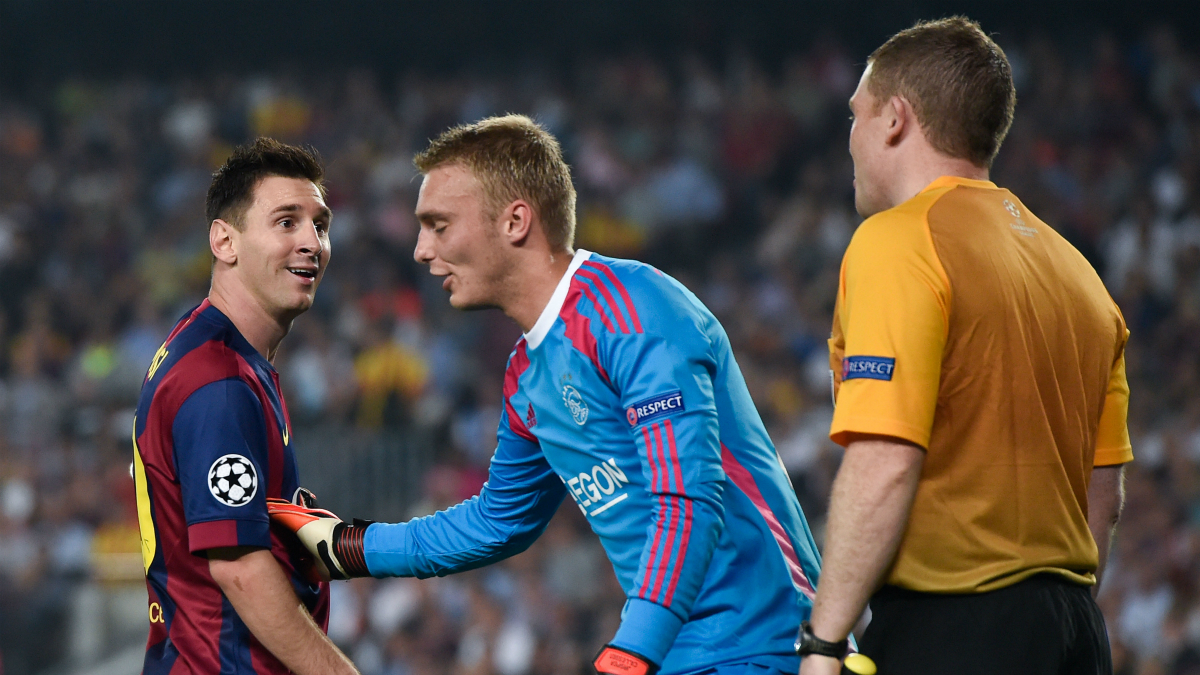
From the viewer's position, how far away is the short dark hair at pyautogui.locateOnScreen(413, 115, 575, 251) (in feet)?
9.64

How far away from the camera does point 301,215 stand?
3252 mm

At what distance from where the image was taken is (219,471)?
9.19ft

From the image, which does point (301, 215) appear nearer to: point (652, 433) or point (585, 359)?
point (585, 359)

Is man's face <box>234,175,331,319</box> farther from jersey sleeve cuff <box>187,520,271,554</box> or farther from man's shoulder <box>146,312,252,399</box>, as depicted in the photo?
jersey sleeve cuff <box>187,520,271,554</box>

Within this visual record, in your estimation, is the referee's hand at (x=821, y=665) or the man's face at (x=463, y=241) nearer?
the referee's hand at (x=821, y=665)

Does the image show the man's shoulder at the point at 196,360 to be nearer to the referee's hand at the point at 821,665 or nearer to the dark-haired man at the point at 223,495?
the dark-haired man at the point at 223,495

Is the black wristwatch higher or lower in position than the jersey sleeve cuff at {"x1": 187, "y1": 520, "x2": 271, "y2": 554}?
lower

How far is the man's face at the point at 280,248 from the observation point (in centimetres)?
319

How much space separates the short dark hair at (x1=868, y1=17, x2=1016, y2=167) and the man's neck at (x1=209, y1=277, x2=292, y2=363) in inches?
66.9

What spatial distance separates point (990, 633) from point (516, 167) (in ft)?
4.98

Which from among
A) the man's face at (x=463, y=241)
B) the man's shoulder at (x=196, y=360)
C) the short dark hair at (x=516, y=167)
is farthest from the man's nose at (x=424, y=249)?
the man's shoulder at (x=196, y=360)

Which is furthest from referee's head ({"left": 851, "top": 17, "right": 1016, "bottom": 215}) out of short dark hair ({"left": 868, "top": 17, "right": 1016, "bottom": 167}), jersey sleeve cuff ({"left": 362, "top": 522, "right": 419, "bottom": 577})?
jersey sleeve cuff ({"left": 362, "top": 522, "right": 419, "bottom": 577})

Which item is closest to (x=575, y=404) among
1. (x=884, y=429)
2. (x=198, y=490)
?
(x=884, y=429)

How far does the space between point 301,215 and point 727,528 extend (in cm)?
145
